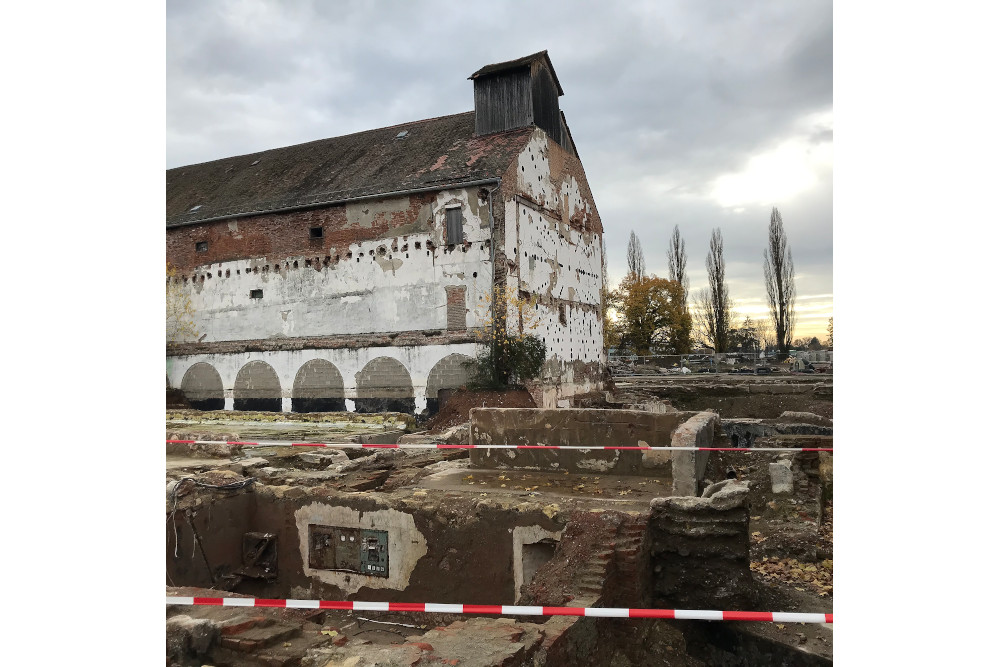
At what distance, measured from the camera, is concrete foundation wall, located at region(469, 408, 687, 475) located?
930 cm

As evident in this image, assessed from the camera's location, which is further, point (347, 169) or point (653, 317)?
point (653, 317)

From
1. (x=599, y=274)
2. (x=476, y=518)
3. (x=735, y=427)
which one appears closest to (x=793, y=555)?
(x=476, y=518)

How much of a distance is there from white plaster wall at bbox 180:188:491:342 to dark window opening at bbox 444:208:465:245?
162mm

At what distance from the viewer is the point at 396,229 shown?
2062 cm

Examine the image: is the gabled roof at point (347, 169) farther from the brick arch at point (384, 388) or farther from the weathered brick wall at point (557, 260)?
the brick arch at point (384, 388)

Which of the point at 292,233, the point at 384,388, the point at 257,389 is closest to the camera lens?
Answer: the point at 384,388

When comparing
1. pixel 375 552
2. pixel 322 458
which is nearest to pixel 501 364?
pixel 322 458

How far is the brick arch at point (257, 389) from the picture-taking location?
22.2 m

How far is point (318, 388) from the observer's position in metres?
21.4

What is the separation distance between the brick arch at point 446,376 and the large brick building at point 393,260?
5cm

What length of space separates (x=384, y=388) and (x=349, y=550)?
12.0m

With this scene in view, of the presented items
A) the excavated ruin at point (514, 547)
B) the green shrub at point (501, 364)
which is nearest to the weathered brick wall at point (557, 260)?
the green shrub at point (501, 364)

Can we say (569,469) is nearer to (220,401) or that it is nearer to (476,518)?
(476,518)

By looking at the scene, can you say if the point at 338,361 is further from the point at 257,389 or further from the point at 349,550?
the point at 349,550
